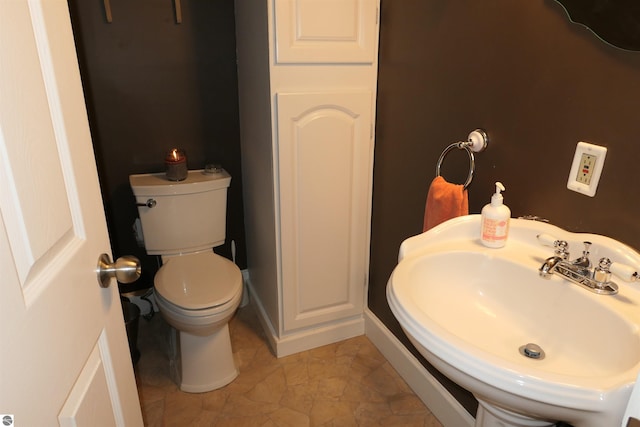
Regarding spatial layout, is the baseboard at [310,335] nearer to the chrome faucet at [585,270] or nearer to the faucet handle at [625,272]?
the chrome faucet at [585,270]

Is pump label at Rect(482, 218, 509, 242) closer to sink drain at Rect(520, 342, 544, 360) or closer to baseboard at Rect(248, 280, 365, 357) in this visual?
sink drain at Rect(520, 342, 544, 360)

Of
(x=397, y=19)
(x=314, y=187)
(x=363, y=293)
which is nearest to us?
(x=397, y=19)

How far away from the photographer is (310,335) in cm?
213

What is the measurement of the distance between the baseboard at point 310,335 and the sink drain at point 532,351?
125 centimetres

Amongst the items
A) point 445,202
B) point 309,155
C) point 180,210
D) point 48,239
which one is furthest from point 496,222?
point 180,210

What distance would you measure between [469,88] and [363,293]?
1.17 m

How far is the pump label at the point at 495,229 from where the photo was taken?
1.15 m

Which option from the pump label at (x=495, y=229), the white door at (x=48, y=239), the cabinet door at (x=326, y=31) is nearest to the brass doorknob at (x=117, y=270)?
the white door at (x=48, y=239)

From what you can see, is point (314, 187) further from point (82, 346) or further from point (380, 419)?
point (82, 346)

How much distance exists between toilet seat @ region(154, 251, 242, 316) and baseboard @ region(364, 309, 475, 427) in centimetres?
73

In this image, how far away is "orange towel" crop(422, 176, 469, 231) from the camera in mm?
1331

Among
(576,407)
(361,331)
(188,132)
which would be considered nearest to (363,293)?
(361,331)

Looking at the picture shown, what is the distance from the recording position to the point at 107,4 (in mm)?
1940

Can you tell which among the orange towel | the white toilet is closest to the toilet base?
the white toilet
